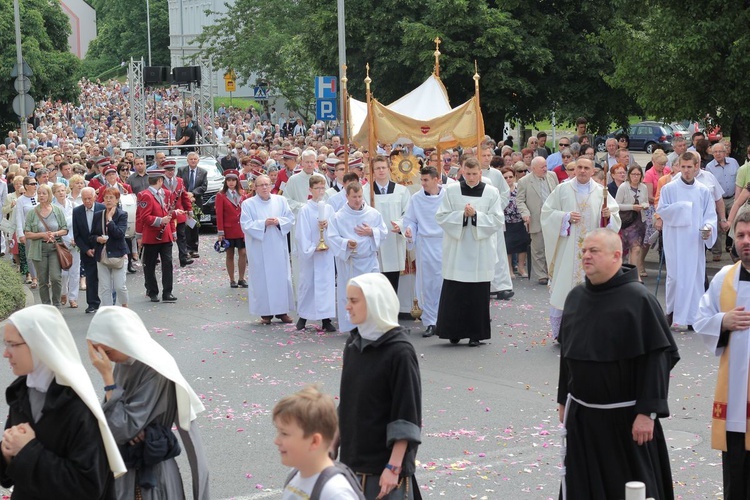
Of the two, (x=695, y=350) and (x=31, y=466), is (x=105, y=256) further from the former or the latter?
(x=31, y=466)

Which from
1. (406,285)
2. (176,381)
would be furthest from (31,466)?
(406,285)

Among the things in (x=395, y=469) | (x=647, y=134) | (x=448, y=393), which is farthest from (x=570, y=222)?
(x=647, y=134)

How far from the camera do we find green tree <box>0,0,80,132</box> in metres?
46.8

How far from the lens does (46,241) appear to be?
1673 cm

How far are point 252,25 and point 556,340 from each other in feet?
126

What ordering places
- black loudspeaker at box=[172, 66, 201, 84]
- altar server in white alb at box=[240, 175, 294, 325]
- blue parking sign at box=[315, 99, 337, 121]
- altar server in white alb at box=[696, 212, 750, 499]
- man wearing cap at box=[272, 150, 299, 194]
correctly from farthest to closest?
black loudspeaker at box=[172, 66, 201, 84] < blue parking sign at box=[315, 99, 337, 121] < man wearing cap at box=[272, 150, 299, 194] < altar server in white alb at box=[240, 175, 294, 325] < altar server in white alb at box=[696, 212, 750, 499]

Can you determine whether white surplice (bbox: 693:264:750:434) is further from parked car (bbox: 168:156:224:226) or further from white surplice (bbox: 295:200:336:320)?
parked car (bbox: 168:156:224:226)

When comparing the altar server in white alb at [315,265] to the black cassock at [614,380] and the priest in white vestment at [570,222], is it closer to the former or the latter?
the priest in white vestment at [570,222]

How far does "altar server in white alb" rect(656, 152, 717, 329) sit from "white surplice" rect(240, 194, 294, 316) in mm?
4564

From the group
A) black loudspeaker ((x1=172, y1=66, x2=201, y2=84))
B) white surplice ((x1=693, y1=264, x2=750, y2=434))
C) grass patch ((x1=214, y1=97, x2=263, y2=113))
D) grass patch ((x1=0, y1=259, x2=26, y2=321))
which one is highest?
grass patch ((x1=214, y1=97, x2=263, y2=113))

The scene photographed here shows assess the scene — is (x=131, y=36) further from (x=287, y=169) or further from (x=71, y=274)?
(x=71, y=274)

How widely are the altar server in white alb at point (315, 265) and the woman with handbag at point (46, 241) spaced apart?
11.5ft

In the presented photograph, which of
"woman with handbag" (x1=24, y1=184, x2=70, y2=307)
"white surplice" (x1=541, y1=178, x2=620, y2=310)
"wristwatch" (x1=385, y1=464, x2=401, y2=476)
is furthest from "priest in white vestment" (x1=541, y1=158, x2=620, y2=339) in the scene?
"wristwatch" (x1=385, y1=464, x2=401, y2=476)

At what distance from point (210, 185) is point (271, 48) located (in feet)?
68.8
